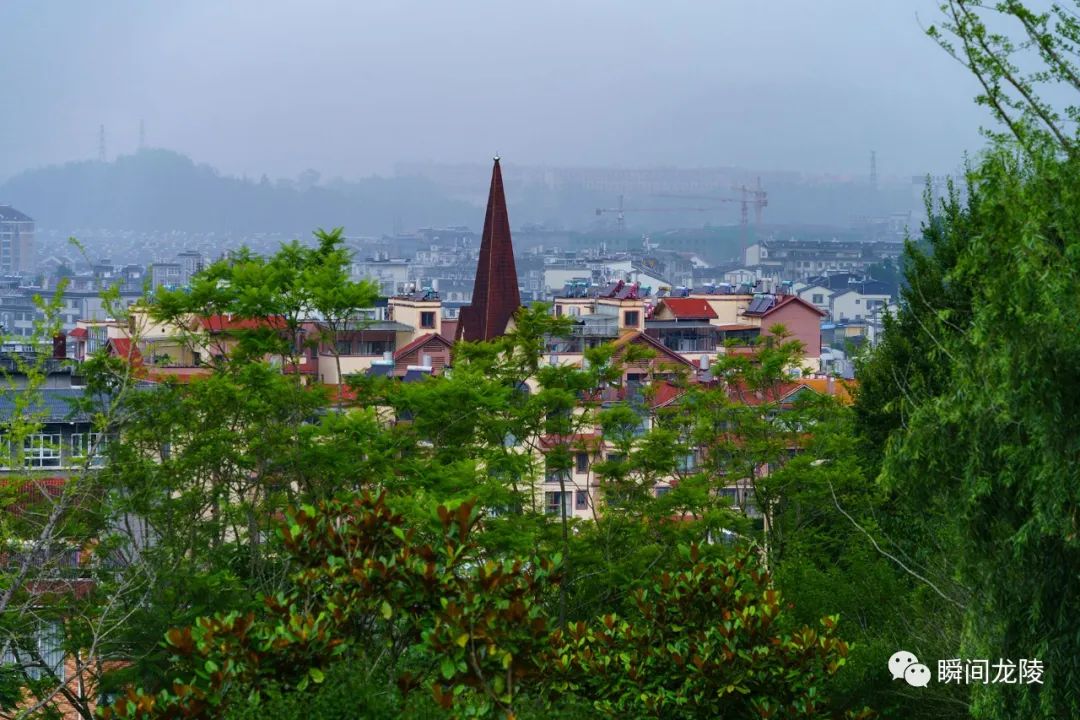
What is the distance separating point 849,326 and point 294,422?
10379 centimetres

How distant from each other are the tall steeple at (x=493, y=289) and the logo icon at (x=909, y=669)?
39.1 metres

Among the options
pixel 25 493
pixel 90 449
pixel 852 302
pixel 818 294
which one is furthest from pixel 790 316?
pixel 852 302

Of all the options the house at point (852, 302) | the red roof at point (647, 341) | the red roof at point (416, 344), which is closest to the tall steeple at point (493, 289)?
the red roof at point (416, 344)

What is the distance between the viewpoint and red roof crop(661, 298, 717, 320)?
6044 cm

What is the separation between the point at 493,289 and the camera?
51.3m

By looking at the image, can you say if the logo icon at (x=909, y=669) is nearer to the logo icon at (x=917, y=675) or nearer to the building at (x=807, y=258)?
the logo icon at (x=917, y=675)

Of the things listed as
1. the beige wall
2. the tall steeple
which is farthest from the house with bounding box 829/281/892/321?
the tall steeple

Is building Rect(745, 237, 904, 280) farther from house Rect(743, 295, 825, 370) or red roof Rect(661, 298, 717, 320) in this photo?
red roof Rect(661, 298, 717, 320)

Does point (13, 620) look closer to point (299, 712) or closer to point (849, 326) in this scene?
point (299, 712)

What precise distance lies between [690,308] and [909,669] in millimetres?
50408

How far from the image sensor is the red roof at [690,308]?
60.4 meters

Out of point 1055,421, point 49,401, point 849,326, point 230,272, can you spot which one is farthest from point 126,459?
point 849,326

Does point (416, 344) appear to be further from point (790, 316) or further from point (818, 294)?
point (818, 294)

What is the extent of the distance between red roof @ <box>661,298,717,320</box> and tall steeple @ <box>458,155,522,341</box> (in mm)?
10594
